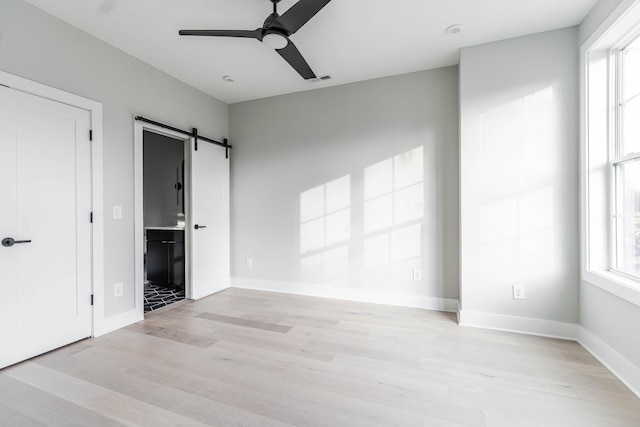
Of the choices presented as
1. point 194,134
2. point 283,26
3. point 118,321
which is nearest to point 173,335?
point 118,321

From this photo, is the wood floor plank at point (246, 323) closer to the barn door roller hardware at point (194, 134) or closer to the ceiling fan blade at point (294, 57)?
the barn door roller hardware at point (194, 134)

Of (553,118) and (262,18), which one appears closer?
(262,18)

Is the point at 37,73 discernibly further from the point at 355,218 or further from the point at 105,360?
the point at 355,218

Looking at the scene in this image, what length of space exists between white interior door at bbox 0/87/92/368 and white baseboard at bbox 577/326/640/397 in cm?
418

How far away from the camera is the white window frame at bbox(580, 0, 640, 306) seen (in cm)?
211

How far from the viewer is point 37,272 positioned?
2205 mm

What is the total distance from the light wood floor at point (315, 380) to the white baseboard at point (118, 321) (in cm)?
11

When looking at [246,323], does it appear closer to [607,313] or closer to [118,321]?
[118,321]

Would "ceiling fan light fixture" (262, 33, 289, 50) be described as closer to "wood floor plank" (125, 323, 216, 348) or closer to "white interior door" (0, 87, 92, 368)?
"white interior door" (0, 87, 92, 368)

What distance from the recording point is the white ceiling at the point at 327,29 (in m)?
2.20

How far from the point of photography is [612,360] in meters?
2.00

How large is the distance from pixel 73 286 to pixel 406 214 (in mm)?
3367

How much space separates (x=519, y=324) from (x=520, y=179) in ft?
4.49

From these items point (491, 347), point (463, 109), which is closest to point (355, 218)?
point (463, 109)
